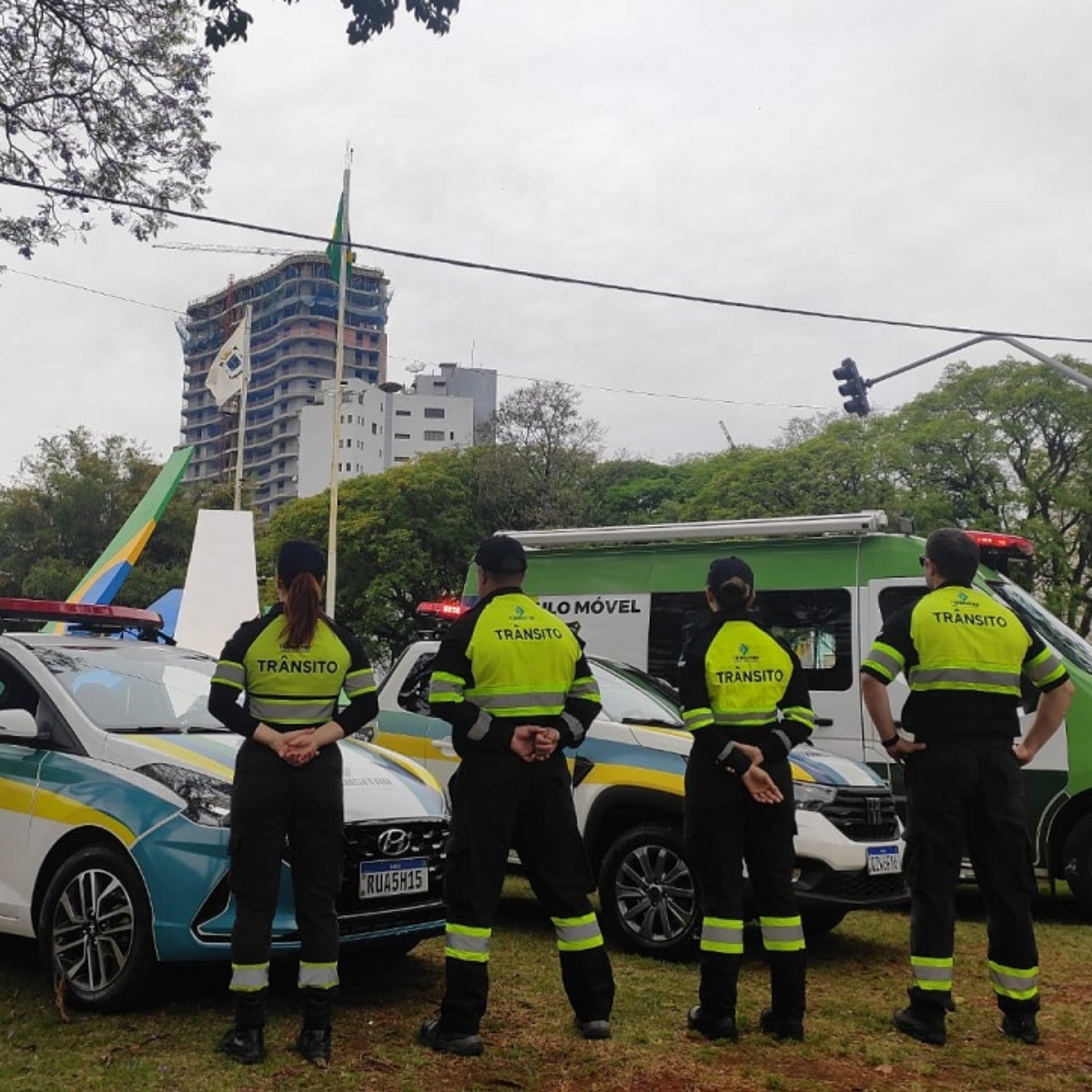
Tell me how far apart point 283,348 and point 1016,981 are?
452 ft

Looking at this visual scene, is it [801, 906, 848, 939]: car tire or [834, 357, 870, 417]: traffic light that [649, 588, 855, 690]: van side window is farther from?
[834, 357, 870, 417]: traffic light

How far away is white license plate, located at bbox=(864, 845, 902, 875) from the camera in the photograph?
20.5ft

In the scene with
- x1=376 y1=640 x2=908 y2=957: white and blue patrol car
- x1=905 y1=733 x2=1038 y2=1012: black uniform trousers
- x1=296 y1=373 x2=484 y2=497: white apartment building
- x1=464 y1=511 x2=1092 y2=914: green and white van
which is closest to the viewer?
→ x1=905 y1=733 x2=1038 y2=1012: black uniform trousers

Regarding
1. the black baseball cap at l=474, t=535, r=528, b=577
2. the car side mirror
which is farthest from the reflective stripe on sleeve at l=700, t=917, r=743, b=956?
the car side mirror

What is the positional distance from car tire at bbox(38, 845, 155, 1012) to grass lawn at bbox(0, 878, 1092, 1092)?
0.11m

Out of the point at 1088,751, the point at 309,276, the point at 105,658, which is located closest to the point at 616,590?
the point at 1088,751

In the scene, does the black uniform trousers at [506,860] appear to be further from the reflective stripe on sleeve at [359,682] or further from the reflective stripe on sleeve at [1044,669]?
the reflective stripe on sleeve at [1044,669]

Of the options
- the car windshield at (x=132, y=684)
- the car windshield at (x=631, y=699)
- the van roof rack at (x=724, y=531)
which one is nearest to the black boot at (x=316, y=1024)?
the car windshield at (x=132, y=684)

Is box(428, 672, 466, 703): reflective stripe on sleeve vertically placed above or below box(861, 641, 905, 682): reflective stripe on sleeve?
below

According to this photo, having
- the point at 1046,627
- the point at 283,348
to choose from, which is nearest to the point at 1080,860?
the point at 1046,627

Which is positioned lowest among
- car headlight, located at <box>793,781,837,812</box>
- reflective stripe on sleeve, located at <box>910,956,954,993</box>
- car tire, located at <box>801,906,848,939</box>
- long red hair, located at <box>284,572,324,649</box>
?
car tire, located at <box>801,906,848,939</box>

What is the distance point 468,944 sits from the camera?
4.58 metres

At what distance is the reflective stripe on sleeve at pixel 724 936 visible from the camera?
4.73 meters

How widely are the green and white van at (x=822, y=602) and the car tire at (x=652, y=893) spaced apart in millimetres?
2624
